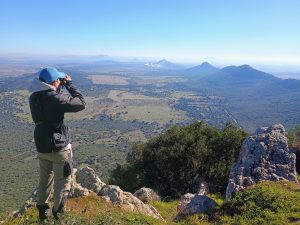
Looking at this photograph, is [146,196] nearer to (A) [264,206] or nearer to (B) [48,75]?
(A) [264,206]

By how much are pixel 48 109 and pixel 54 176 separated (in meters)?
1.48

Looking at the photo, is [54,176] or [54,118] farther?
[54,176]

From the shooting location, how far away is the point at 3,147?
127938 millimetres

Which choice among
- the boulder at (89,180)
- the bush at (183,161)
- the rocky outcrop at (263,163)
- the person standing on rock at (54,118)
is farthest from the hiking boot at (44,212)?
the bush at (183,161)

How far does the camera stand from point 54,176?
7.33 metres

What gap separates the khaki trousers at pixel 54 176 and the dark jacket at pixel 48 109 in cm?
22

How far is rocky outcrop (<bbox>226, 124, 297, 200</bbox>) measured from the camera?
10789 millimetres

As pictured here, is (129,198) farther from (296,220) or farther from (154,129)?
(154,129)

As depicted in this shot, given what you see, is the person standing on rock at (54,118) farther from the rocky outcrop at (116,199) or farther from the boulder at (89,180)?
the boulder at (89,180)

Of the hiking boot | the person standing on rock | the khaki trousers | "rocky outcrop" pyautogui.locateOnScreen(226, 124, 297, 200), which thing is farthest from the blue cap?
"rocky outcrop" pyautogui.locateOnScreen(226, 124, 297, 200)

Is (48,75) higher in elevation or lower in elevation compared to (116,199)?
higher

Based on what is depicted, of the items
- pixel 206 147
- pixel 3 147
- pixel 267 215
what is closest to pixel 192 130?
pixel 206 147

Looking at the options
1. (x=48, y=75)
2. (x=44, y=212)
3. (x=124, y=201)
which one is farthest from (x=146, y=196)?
(x=48, y=75)

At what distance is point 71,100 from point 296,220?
562cm
